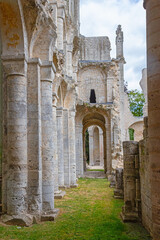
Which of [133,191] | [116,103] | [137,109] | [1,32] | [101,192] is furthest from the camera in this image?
[137,109]

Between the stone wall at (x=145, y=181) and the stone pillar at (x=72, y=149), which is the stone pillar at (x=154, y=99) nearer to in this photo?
the stone wall at (x=145, y=181)

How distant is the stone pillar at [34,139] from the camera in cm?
667

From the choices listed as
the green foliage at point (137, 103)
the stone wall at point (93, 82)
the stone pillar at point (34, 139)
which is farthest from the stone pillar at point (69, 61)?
the green foliage at point (137, 103)

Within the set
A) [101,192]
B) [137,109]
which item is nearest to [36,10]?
[101,192]

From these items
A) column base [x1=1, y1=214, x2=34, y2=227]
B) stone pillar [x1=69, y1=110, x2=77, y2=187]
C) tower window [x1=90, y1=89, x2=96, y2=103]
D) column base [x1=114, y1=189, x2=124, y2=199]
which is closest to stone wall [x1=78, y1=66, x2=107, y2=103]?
tower window [x1=90, y1=89, x2=96, y2=103]

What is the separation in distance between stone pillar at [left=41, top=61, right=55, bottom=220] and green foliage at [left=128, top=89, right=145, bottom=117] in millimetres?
34776

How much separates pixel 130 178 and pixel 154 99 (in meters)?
4.69

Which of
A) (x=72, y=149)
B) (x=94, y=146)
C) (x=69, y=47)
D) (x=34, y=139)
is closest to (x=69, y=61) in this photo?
(x=69, y=47)

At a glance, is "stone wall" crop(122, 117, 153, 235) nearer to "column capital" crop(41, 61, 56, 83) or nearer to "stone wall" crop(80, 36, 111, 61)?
"column capital" crop(41, 61, 56, 83)

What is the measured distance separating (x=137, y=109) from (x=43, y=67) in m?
35.5

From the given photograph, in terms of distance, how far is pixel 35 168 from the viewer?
679 cm

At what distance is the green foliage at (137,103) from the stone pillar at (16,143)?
3570 centimetres

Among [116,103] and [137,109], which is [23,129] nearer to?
[116,103]

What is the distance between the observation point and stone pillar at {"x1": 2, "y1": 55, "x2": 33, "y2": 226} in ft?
20.9
